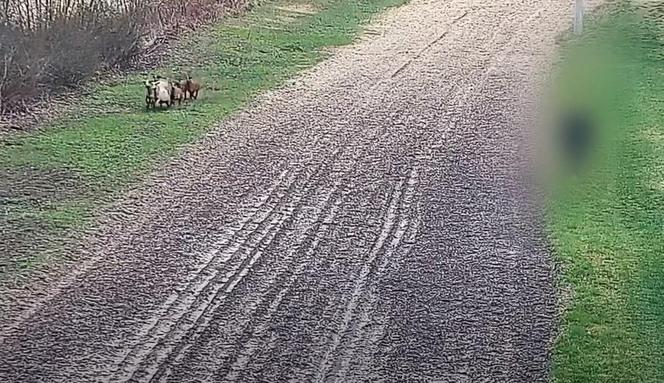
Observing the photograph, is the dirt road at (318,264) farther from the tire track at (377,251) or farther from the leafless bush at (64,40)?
the leafless bush at (64,40)

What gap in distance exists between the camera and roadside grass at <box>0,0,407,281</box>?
956 centimetres

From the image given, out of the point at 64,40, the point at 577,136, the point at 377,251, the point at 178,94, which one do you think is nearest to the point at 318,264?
the point at 377,251

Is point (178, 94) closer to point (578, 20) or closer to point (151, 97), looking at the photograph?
point (151, 97)

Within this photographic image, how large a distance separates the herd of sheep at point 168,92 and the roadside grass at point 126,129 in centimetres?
15

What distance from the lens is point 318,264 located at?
8625 millimetres

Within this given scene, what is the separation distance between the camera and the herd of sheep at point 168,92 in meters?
13.7

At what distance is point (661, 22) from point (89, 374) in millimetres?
15878

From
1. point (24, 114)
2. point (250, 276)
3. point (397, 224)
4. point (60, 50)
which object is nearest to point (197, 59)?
point (60, 50)

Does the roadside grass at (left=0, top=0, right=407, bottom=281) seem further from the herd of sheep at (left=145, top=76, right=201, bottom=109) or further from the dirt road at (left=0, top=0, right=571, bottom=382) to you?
the dirt road at (left=0, top=0, right=571, bottom=382)

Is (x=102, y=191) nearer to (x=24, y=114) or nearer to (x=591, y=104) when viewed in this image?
(x=24, y=114)

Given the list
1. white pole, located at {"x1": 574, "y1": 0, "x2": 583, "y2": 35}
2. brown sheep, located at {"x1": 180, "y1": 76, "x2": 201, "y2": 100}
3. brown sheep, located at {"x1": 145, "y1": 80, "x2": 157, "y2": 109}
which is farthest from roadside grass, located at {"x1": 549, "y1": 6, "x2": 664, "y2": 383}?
brown sheep, located at {"x1": 145, "y1": 80, "x2": 157, "y2": 109}

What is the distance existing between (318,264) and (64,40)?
7.03 m

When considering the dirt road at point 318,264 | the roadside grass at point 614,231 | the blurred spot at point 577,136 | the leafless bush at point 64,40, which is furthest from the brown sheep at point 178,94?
the roadside grass at point 614,231

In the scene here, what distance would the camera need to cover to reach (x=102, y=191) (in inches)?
407
